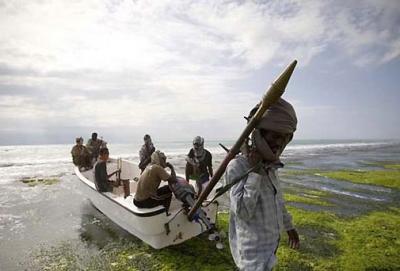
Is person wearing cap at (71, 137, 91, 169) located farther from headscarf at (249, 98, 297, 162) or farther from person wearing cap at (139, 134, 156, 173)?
headscarf at (249, 98, 297, 162)


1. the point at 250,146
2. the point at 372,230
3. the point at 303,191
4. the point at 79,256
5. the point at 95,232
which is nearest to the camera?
the point at 250,146

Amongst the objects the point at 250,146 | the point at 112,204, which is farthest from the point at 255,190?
the point at 112,204

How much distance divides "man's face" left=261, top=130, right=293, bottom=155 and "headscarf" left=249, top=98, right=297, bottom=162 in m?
0.03

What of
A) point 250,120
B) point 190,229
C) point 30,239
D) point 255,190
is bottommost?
point 30,239

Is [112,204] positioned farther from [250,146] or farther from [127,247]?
[250,146]

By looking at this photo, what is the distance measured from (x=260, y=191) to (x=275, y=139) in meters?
0.49

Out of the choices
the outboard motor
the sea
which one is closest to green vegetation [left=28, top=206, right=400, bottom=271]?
the sea

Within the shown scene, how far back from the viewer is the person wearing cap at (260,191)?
8.23 feet

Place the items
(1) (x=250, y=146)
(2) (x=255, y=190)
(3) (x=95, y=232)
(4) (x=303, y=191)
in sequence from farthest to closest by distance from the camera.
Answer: (4) (x=303, y=191) → (3) (x=95, y=232) → (1) (x=250, y=146) → (2) (x=255, y=190)

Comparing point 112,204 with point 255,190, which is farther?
point 112,204

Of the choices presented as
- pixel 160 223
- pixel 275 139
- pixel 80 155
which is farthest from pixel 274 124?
pixel 80 155

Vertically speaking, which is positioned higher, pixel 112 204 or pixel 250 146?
pixel 250 146

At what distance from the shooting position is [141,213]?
654 centimetres

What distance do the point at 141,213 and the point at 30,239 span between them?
419cm
